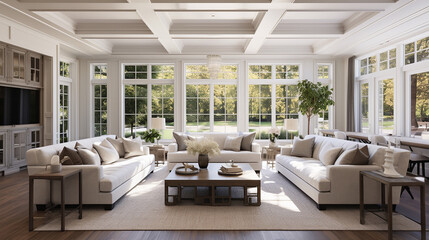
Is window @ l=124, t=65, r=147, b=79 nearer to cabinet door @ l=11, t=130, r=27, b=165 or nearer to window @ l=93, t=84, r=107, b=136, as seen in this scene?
window @ l=93, t=84, r=107, b=136

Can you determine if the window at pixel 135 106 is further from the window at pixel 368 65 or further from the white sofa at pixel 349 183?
the window at pixel 368 65

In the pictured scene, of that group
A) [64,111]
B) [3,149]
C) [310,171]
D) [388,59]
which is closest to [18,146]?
[3,149]

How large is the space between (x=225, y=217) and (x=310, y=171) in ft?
5.19

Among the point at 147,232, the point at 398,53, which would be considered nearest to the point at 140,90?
the point at 147,232

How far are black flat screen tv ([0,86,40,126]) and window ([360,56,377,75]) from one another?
8790 millimetres

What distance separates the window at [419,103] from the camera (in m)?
6.14

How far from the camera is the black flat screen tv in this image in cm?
611

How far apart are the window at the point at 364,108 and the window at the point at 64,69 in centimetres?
879

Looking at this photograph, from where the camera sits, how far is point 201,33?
6414 mm

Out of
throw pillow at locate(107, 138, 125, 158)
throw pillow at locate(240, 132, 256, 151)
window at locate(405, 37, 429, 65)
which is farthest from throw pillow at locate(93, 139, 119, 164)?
window at locate(405, 37, 429, 65)

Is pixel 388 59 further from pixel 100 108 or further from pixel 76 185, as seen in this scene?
pixel 100 108

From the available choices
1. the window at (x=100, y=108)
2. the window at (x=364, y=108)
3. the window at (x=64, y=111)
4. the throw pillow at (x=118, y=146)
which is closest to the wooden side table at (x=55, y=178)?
the throw pillow at (x=118, y=146)

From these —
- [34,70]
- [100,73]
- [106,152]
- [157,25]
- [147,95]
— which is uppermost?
[157,25]

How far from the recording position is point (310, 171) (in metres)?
4.32
